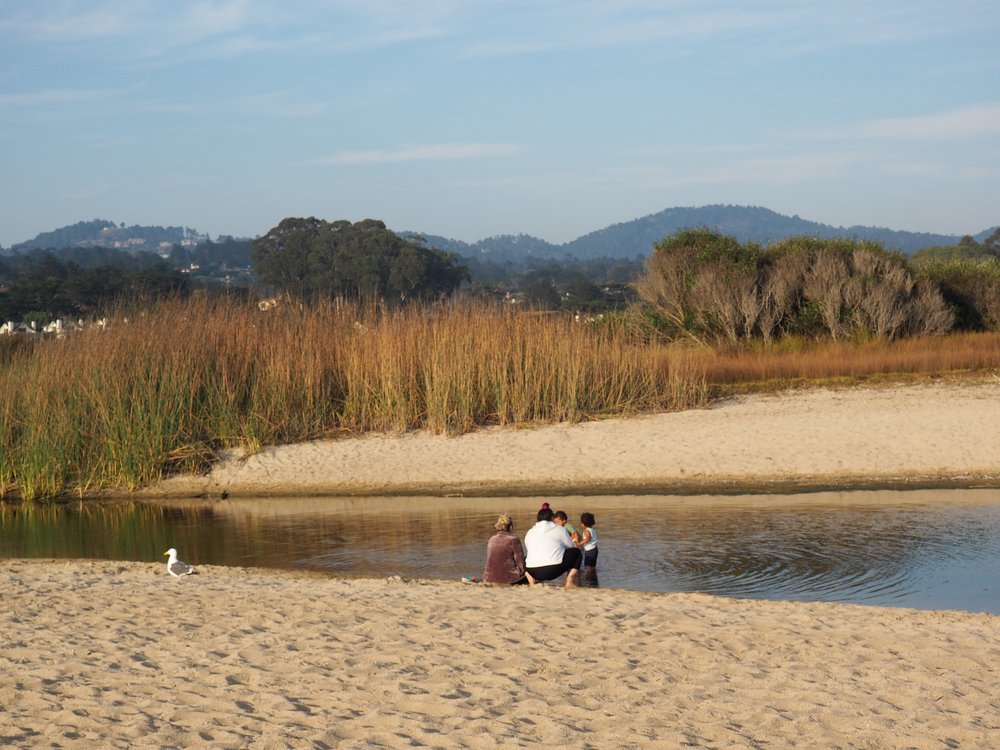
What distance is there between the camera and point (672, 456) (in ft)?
60.0

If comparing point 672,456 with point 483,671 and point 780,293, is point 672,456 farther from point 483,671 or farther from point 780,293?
point 483,671

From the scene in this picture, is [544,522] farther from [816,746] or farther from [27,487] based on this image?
[27,487]

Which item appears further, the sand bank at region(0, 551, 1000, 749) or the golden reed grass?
the golden reed grass

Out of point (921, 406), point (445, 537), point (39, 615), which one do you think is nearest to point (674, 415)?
point (921, 406)

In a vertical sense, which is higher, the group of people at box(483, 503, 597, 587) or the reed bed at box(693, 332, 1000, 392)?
the reed bed at box(693, 332, 1000, 392)

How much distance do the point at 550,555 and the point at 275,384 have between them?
10483 millimetres

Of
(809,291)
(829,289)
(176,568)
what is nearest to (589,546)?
(176,568)

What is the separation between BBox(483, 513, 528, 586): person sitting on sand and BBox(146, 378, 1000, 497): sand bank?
638cm

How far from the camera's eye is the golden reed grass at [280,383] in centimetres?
1938

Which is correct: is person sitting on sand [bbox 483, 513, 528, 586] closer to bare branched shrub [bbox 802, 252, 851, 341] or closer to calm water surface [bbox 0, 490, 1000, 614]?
calm water surface [bbox 0, 490, 1000, 614]

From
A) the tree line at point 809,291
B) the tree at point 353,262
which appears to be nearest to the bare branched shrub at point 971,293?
the tree line at point 809,291

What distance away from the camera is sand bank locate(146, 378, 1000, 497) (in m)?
17.3

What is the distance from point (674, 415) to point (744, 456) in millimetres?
2580

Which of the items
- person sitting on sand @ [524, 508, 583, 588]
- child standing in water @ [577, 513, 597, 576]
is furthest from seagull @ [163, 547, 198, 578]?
child standing in water @ [577, 513, 597, 576]
